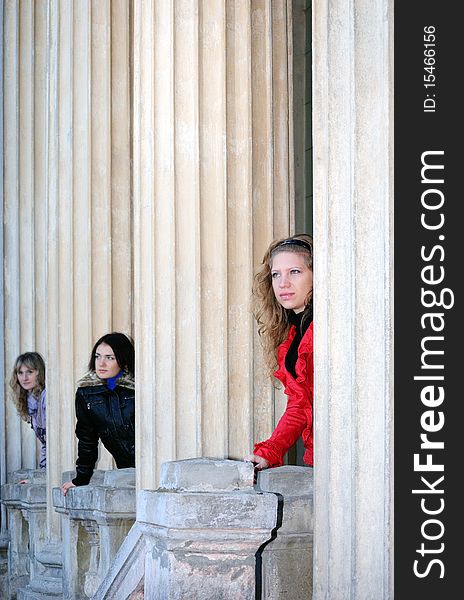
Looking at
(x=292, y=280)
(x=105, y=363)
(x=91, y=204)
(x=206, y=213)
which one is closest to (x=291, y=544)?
(x=292, y=280)

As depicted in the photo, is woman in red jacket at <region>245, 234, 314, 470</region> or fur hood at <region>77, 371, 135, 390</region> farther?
fur hood at <region>77, 371, 135, 390</region>

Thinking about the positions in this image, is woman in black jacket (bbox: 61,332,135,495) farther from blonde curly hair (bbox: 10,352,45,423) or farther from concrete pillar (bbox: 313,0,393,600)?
concrete pillar (bbox: 313,0,393,600)

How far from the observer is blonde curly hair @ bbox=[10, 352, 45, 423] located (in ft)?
40.7

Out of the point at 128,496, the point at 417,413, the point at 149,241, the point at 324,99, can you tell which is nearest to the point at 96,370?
the point at 128,496

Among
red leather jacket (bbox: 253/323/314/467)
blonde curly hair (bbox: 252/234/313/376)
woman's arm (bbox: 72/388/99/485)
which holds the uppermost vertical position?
blonde curly hair (bbox: 252/234/313/376)

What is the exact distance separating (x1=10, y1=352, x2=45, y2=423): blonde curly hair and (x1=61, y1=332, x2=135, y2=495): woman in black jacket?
10.4 feet

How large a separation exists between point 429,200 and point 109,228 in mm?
5767

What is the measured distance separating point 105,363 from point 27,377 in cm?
343

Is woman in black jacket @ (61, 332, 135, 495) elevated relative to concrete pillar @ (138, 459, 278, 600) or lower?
elevated

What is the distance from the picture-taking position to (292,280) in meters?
6.36

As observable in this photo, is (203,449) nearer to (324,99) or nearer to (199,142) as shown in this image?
(199,142)

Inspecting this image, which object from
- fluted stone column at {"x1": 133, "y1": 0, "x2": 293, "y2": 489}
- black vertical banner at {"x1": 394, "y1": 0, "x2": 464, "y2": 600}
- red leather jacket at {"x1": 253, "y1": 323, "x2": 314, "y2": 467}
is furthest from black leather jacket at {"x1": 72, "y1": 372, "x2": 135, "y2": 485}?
black vertical banner at {"x1": 394, "y1": 0, "x2": 464, "y2": 600}

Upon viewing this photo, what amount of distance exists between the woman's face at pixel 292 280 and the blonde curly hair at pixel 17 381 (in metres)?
6.35

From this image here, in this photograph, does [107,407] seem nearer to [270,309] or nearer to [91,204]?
[91,204]
